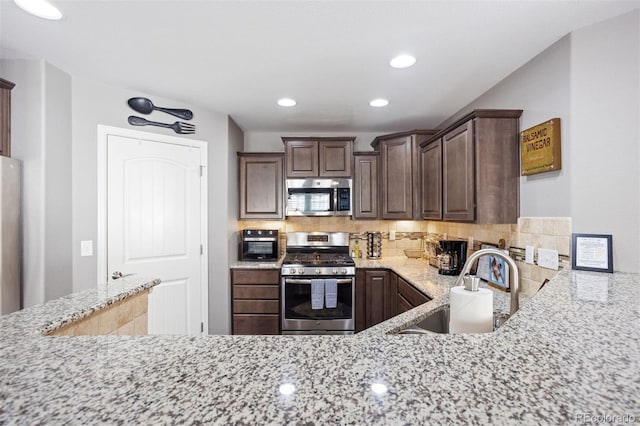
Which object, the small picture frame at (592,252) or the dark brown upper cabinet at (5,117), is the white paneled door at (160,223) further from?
the small picture frame at (592,252)

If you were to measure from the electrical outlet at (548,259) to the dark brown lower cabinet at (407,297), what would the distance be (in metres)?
0.76

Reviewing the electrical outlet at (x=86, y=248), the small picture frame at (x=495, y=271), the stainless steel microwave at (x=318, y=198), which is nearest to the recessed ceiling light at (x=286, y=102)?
the stainless steel microwave at (x=318, y=198)

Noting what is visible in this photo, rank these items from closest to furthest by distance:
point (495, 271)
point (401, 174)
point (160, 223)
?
point (495, 271) < point (160, 223) < point (401, 174)

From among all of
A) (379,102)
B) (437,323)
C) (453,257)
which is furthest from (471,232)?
(379,102)

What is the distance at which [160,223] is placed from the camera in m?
2.60

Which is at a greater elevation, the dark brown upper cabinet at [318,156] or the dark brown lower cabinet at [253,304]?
the dark brown upper cabinet at [318,156]

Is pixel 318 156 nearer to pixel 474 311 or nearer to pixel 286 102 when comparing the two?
pixel 286 102

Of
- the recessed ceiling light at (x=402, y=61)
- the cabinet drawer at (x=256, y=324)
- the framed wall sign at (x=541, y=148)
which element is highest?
the recessed ceiling light at (x=402, y=61)

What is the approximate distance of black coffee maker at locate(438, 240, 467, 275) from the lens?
2615 mm

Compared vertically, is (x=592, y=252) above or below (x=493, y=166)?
below

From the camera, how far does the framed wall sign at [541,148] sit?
5.47 ft

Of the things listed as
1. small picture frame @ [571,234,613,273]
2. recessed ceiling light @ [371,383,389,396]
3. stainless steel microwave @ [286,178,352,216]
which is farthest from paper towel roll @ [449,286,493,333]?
stainless steel microwave @ [286,178,352,216]

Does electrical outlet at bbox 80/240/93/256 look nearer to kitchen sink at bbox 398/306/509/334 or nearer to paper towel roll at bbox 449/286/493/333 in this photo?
kitchen sink at bbox 398/306/509/334

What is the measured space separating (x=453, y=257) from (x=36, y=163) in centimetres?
320
